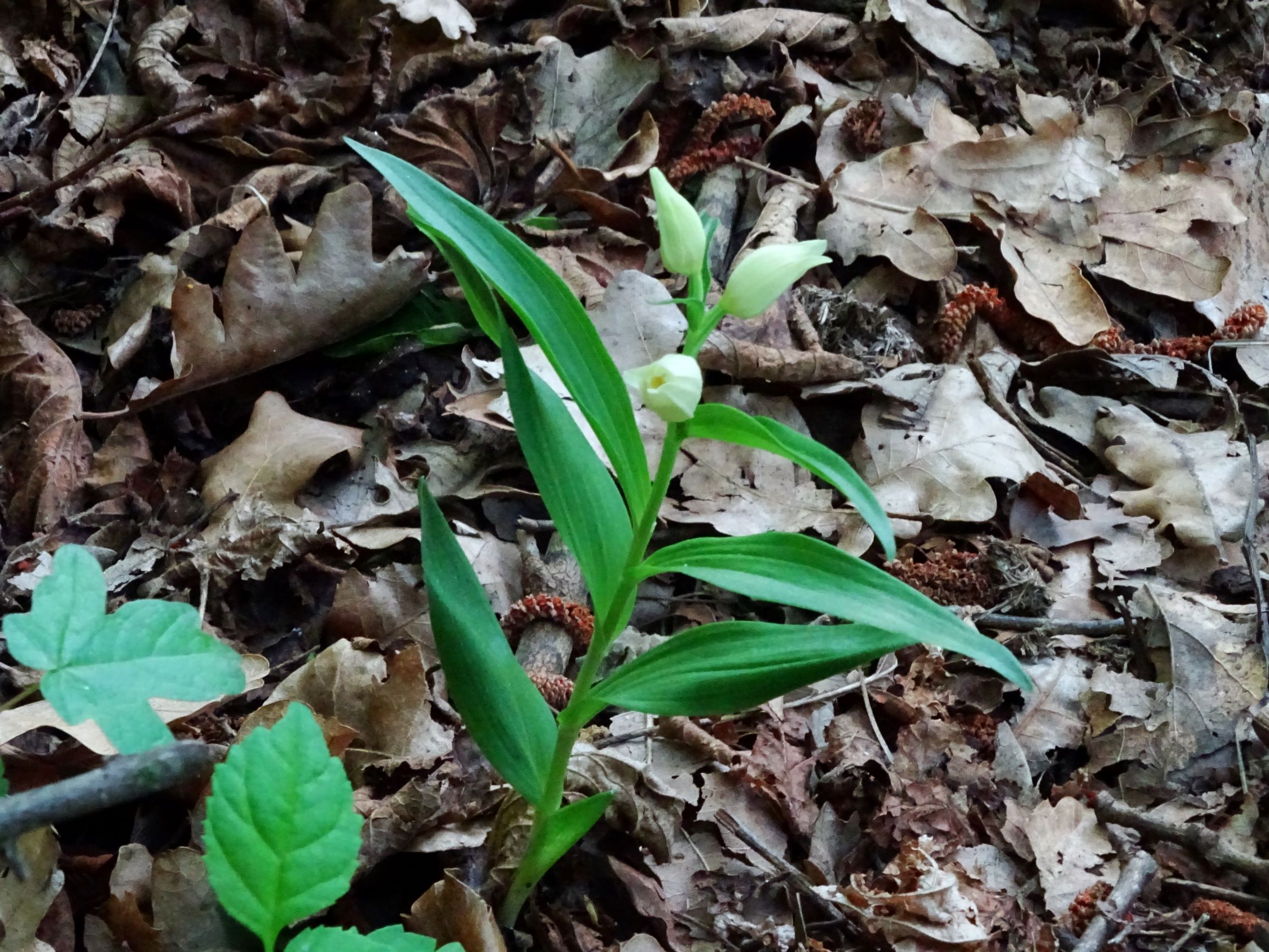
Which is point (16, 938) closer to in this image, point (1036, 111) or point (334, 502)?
point (334, 502)

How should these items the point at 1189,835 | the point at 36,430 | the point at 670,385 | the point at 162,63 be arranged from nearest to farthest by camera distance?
the point at 670,385 → the point at 1189,835 → the point at 36,430 → the point at 162,63

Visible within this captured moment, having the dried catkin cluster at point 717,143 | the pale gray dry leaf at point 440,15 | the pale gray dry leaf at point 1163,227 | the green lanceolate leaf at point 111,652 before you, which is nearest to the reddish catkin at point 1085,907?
the green lanceolate leaf at point 111,652

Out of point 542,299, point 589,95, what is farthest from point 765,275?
point 589,95

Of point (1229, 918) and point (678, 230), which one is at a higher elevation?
point (678, 230)

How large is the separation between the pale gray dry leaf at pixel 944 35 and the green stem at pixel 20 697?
2.61 meters

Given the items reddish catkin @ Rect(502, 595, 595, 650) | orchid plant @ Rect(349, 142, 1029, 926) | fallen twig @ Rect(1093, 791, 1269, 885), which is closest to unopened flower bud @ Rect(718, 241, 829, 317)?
orchid plant @ Rect(349, 142, 1029, 926)

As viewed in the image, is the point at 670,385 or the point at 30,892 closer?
the point at 670,385

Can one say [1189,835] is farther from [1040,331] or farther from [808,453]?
[1040,331]

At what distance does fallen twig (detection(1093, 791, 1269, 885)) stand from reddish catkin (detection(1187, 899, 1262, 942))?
64 mm

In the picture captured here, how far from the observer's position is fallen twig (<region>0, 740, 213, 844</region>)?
2.43 feet

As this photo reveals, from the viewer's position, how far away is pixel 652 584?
171 cm

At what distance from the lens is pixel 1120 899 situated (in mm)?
1317

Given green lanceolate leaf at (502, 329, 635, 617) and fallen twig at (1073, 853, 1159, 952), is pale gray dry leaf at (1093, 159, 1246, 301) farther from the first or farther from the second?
green lanceolate leaf at (502, 329, 635, 617)

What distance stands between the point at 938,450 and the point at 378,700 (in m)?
1.19
